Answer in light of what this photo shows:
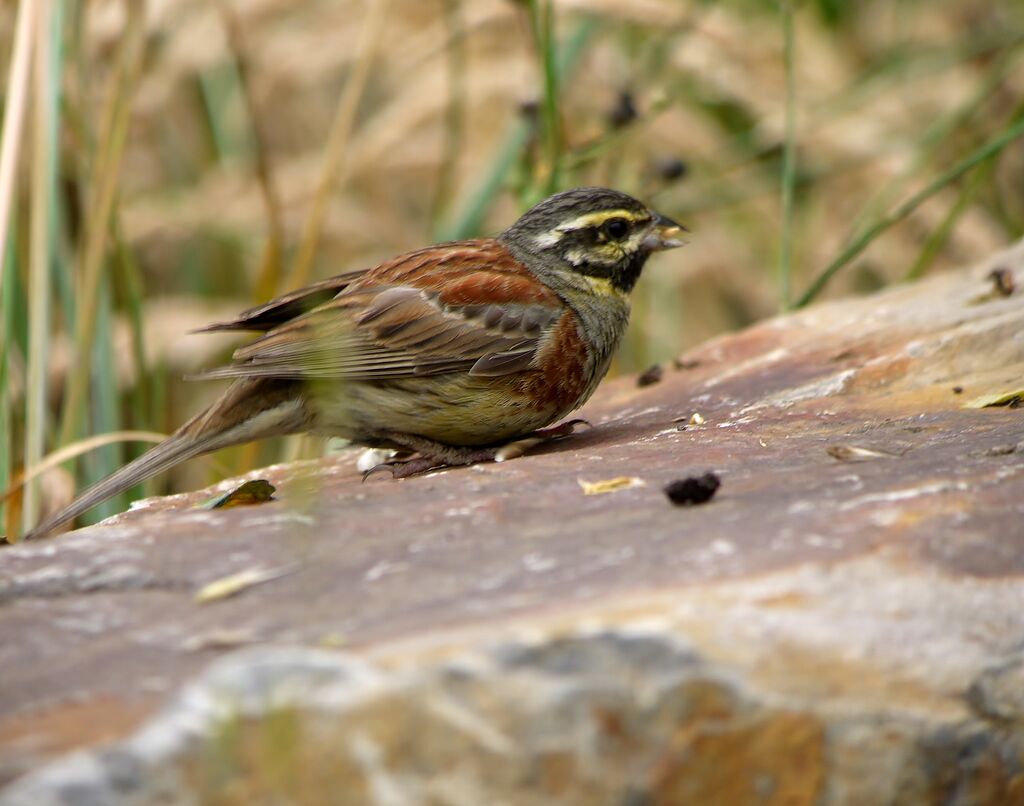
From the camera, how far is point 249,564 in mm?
2881

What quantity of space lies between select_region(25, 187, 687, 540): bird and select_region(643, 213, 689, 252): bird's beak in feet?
0.50

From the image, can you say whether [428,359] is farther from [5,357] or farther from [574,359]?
[5,357]


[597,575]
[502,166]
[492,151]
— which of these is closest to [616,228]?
[502,166]

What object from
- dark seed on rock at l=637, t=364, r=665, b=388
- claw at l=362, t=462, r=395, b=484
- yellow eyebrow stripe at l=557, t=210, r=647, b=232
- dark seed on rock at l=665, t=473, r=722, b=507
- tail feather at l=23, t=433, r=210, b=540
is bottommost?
dark seed on rock at l=637, t=364, r=665, b=388

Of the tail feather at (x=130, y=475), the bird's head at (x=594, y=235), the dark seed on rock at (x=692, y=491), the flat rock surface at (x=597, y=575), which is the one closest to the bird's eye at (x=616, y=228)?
the bird's head at (x=594, y=235)

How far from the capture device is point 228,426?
470cm

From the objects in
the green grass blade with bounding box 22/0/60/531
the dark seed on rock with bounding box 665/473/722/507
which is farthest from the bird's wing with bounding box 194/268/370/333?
the dark seed on rock with bounding box 665/473/722/507

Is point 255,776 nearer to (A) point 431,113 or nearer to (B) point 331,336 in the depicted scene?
(B) point 331,336

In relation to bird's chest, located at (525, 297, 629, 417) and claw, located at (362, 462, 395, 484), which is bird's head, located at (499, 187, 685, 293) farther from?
claw, located at (362, 462, 395, 484)

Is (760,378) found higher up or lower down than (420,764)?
lower down

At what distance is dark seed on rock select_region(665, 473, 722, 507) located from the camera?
9.98 feet

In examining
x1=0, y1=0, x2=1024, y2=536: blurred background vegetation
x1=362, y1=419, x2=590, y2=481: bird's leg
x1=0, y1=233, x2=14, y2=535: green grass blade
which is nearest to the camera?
x1=0, y1=233, x2=14, y2=535: green grass blade

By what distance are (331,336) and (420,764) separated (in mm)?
2484

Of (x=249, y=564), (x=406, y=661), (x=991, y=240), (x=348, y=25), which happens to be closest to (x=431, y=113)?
(x=348, y=25)
